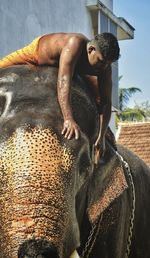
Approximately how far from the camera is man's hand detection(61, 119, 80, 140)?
14.2ft

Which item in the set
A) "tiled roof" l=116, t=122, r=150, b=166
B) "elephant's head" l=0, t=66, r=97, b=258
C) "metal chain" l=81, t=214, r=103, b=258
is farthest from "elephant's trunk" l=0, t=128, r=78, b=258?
"tiled roof" l=116, t=122, r=150, b=166

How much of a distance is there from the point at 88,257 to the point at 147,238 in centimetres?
149

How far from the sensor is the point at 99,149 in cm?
478

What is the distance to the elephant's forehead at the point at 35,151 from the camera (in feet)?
13.3

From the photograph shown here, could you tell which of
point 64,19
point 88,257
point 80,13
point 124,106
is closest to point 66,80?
point 88,257

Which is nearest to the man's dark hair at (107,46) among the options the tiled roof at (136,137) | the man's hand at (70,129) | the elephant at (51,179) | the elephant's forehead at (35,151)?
the elephant at (51,179)

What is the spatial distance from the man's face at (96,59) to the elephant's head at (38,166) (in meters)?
0.22

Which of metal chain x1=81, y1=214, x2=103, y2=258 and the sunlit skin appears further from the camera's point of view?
metal chain x1=81, y1=214, x2=103, y2=258

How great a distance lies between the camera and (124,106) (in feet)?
125

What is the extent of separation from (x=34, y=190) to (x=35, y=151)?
0.26 meters

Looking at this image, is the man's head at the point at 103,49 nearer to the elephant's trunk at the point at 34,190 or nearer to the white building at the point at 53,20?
the elephant's trunk at the point at 34,190

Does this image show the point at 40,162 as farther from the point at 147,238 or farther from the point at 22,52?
the point at 147,238

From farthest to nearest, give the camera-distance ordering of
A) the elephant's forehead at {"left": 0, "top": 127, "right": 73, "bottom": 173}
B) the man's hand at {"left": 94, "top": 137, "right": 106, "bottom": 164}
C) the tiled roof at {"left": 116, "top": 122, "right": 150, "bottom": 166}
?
the tiled roof at {"left": 116, "top": 122, "right": 150, "bottom": 166} → the man's hand at {"left": 94, "top": 137, "right": 106, "bottom": 164} → the elephant's forehead at {"left": 0, "top": 127, "right": 73, "bottom": 173}

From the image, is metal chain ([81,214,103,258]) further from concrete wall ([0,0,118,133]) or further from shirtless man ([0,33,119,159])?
concrete wall ([0,0,118,133])
